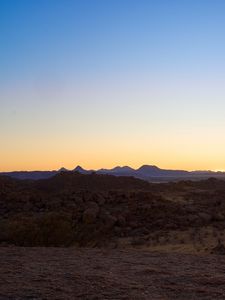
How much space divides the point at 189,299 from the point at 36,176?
11236 centimetres

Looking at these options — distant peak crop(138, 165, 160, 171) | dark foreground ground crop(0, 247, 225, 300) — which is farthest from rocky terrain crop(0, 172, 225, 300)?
distant peak crop(138, 165, 160, 171)

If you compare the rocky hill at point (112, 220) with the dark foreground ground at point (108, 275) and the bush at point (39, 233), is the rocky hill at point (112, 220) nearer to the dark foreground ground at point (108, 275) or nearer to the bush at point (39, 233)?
the bush at point (39, 233)

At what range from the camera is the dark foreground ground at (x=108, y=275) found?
761cm

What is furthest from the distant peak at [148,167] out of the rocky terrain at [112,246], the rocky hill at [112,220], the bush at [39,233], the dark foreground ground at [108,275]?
the dark foreground ground at [108,275]

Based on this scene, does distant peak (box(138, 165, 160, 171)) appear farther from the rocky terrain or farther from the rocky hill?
the rocky terrain

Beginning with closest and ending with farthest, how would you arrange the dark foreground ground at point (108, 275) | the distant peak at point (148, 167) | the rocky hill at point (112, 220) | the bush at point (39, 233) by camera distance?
1. the dark foreground ground at point (108, 275)
2. the bush at point (39, 233)
3. the rocky hill at point (112, 220)
4. the distant peak at point (148, 167)

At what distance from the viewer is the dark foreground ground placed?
25.0 ft

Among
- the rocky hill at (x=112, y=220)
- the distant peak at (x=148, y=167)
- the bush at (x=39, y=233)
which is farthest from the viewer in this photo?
the distant peak at (x=148, y=167)

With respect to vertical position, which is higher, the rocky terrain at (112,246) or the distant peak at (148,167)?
the distant peak at (148,167)

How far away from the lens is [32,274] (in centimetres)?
889

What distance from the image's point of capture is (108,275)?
8867mm

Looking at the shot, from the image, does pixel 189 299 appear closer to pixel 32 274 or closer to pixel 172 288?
Answer: pixel 172 288

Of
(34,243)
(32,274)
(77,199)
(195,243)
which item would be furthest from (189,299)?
(77,199)

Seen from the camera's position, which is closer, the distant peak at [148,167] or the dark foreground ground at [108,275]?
the dark foreground ground at [108,275]
